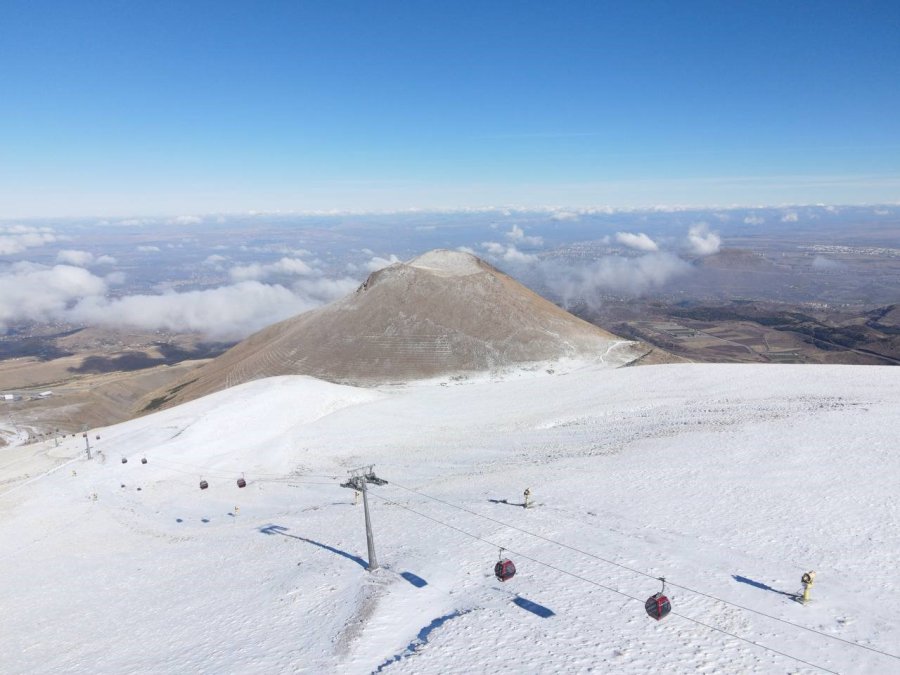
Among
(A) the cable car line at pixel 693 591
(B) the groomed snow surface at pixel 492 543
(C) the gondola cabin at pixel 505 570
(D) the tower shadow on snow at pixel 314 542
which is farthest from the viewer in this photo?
(D) the tower shadow on snow at pixel 314 542

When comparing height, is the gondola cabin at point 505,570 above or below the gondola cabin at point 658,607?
below

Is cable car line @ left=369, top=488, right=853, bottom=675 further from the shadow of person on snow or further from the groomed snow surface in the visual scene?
the shadow of person on snow

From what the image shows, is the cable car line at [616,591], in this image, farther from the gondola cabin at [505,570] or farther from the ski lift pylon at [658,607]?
the gondola cabin at [505,570]

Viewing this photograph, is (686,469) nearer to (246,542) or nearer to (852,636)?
(852,636)

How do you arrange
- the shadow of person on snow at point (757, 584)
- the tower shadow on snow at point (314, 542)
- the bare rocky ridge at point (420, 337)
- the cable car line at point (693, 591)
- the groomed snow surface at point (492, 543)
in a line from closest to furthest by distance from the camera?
1. the cable car line at point (693, 591)
2. the groomed snow surface at point (492, 543)
3. the shadow of person on snow at point (757, 584)
4. the tower shadow on snow at point (314, 542)
5. the bare rocky ridge at point (420, 337)

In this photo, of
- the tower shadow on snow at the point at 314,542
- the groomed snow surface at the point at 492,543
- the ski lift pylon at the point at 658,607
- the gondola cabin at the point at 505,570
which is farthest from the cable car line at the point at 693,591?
the tower shadow on snow at the point at 314,542

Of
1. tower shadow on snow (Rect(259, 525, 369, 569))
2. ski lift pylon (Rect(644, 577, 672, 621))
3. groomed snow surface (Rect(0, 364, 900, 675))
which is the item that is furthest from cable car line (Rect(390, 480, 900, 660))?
tower shadow on snow (Rect(259, 525, 369, 569))

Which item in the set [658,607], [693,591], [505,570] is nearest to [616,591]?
[693,591]

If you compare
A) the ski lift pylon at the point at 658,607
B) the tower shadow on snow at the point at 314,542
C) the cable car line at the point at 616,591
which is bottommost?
the tower shadow on snow at the point at 314,542
